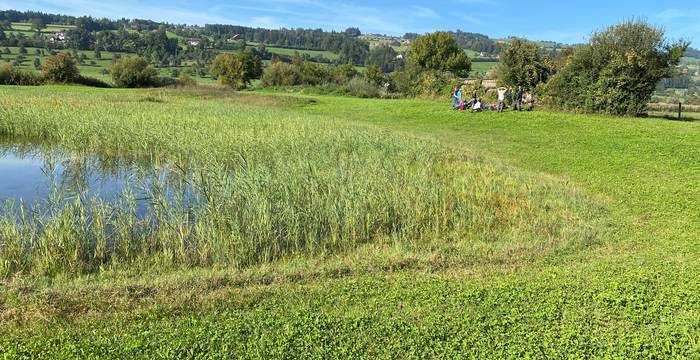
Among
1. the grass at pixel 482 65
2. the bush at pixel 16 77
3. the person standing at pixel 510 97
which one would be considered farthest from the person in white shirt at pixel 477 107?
the grass at pixel 482 65

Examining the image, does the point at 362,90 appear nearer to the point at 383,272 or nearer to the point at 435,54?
the point at 435,54

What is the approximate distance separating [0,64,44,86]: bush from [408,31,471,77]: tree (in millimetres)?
39225

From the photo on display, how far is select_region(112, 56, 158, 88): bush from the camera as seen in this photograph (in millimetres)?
52469

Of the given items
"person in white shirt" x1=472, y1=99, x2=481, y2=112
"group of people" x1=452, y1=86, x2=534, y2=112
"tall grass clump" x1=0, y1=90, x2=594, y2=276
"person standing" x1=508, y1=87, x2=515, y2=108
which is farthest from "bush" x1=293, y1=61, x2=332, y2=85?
"tall grass clump" x1=0, y1=90, x2=594, y2=276

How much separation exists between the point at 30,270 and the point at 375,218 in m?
4.23

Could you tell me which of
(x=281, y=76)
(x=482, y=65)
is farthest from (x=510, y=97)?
(x=482, y=65)

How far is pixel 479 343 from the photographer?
12.9 feet

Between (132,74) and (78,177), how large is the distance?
156 feet

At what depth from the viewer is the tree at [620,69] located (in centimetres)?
2147

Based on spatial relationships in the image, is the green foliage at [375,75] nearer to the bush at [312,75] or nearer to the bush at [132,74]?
the bush at [312,75]

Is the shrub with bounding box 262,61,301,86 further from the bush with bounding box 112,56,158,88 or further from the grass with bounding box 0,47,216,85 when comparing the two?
the bush with bounding box 112,56,158,88

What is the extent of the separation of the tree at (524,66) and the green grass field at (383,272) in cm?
1811

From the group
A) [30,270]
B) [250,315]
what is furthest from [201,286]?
[30,270]

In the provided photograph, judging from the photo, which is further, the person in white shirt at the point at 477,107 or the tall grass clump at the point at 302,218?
the person in white shirt at the point at 477,107
